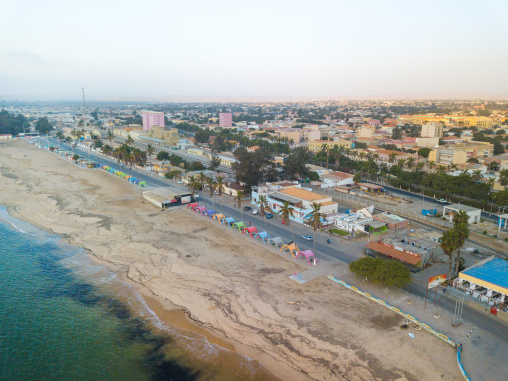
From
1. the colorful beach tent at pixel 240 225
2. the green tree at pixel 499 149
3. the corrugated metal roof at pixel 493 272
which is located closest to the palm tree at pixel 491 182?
the corrugated metal roof at pixel 493 272

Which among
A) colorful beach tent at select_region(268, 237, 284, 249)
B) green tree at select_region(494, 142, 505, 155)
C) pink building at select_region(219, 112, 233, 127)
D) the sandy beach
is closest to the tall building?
green tree at select_region(494, 142, 505, 155)

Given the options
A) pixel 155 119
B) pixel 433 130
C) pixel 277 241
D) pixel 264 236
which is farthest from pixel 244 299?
pixel 155 119

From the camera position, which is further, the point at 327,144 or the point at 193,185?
the point at 327,144

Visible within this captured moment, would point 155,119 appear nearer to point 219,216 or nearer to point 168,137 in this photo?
point 168,137

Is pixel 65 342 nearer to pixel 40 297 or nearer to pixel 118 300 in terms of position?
pixel 118 300

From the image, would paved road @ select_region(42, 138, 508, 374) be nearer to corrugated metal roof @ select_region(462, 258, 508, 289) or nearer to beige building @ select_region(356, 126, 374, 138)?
corrugated metal roof @ select_region(462, 258, 508, 289)

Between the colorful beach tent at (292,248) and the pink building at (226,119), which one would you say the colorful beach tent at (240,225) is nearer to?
the colorful beach tent at (292,248)

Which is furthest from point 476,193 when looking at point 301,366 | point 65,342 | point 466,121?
point 466,121
